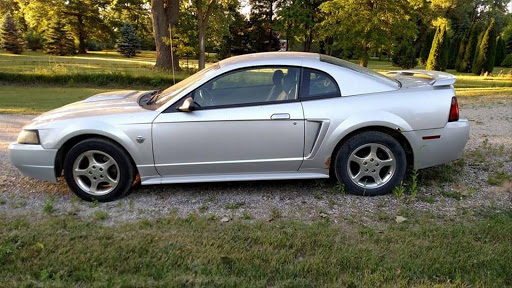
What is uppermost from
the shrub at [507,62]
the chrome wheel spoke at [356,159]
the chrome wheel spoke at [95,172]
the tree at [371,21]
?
the tree at [371,21]

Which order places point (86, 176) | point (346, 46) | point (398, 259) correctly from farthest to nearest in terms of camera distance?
point (346, 46)
point (86, 176)
point (398, 259)

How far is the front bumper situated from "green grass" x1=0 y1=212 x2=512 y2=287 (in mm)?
638

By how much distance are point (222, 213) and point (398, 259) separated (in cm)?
165

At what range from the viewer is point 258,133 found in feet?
12.8

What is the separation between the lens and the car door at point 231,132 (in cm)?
388

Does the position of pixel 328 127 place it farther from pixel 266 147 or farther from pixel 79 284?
pixel 79 284

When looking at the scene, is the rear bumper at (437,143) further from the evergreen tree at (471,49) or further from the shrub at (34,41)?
the shrub at (34,41)

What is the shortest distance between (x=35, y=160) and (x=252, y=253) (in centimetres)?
258

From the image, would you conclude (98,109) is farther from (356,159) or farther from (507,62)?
(507,62)

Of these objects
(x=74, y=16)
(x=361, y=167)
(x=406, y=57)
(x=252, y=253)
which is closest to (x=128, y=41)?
(x=74, y=16)

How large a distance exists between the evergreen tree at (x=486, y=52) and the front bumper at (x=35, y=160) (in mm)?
27581

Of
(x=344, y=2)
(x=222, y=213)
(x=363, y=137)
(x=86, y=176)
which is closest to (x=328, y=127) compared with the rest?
(x=363, y=137)

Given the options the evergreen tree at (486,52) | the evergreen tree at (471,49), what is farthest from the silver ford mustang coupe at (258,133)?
the evergreen tree at (471,49)

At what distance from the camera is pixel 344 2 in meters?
16.5
